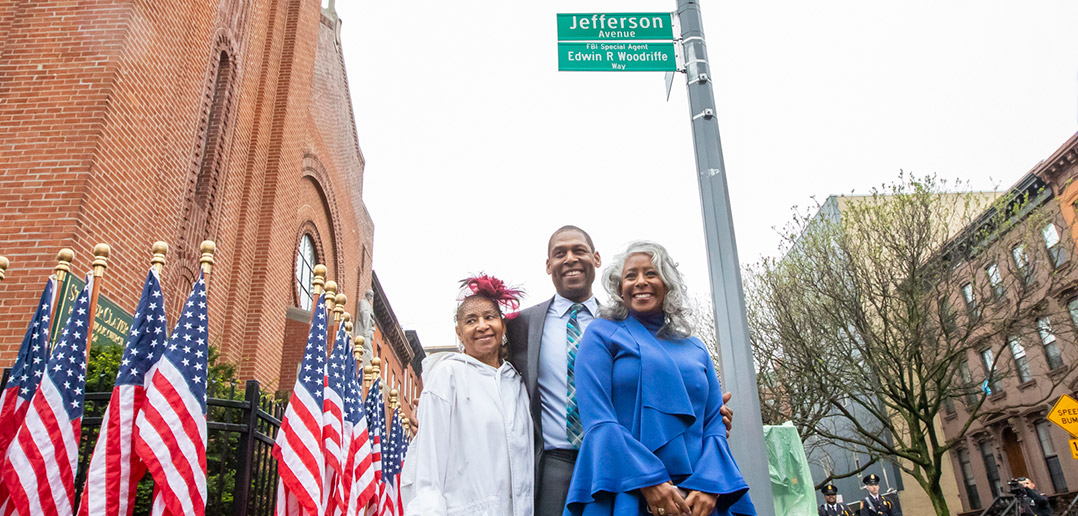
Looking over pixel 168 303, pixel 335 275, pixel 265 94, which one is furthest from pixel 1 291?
pixel 335 275

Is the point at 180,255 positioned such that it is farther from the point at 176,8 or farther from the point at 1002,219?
the point at 1002,219

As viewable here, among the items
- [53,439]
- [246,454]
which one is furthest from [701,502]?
[53,439]

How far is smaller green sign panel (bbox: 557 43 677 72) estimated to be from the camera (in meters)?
6.20

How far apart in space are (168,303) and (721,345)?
29.6ft

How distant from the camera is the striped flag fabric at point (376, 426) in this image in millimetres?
11084

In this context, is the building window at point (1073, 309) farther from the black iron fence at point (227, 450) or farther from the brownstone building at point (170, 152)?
the black iron fence at point (227, 450)

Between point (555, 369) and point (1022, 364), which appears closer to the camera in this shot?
point (555, 369)

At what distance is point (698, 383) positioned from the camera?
342 cm

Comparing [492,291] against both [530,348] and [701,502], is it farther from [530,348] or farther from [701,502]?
[701,502]

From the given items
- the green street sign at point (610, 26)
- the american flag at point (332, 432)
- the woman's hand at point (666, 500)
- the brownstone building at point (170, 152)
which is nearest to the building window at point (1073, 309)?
the green street sign at point (610, 26)

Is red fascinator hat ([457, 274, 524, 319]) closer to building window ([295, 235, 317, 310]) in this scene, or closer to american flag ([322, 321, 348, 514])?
american flag ([322, 321, 348, 514])

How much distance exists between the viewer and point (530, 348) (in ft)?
13.0

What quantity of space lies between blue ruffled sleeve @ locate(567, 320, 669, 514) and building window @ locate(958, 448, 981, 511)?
115 ft

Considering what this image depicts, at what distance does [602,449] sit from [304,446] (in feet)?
15.8
